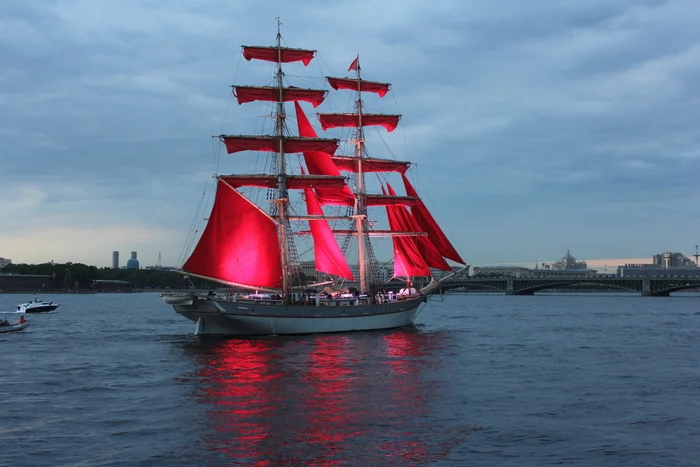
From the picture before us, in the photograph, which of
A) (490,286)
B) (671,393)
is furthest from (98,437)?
(490,286)

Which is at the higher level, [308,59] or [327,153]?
[308,59]

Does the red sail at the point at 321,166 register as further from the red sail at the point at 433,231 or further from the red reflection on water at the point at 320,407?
the red reflection on water at the point at 320,407

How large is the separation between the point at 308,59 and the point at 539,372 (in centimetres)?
3755

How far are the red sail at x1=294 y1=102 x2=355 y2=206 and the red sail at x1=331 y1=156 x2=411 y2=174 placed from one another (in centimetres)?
620

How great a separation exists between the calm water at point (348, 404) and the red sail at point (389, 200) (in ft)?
74.1

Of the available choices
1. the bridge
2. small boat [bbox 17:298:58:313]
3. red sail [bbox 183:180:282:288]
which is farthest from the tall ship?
the bridge

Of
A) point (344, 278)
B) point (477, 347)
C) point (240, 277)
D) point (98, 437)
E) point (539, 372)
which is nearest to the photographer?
point (98, 437)

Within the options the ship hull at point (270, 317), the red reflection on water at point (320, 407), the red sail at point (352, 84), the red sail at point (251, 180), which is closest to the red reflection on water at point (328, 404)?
the red reflection on water at point (320, 407)

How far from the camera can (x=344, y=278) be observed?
60.2m

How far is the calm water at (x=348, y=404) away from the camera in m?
19.4

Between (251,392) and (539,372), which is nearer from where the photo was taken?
(251,392)

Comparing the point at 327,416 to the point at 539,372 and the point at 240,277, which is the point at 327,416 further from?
the point at 240,277

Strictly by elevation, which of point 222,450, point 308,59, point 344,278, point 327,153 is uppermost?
point 308,59

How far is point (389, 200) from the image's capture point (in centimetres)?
7019
